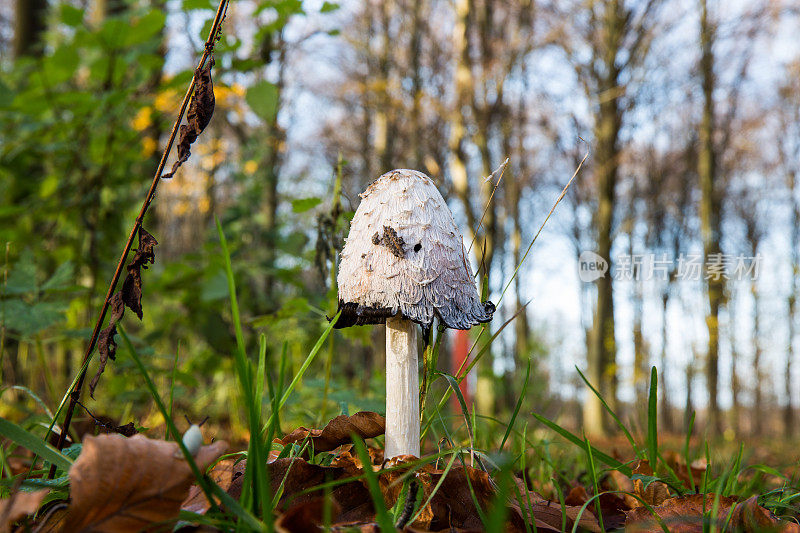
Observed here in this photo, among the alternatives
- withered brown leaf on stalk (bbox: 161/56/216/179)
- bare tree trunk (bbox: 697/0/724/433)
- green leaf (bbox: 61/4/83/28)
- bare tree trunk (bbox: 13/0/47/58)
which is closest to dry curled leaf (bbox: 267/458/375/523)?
withered brown leaf on stalk (bbox: 161/56/216/179)

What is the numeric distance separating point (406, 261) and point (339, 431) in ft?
1.49

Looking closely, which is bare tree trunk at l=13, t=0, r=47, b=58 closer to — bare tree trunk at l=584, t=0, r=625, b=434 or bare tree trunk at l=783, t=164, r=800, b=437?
bare tree trunk at l=584, t=0, r=625, b=434

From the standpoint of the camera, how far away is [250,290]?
3805 mm

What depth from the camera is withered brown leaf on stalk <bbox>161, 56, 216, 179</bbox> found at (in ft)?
3.59

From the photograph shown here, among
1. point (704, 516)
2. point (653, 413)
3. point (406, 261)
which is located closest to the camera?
point (704, 516)

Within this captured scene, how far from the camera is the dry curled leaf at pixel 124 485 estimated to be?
2.70 ft

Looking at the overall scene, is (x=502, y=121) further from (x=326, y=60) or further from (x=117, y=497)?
(x=117, y=497)

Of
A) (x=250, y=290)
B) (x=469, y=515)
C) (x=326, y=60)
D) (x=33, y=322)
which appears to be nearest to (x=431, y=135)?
(x=326, y=60)

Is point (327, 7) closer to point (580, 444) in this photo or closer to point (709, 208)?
point (580, 444)

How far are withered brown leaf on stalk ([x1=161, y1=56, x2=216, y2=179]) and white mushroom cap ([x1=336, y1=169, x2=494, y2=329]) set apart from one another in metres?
0.50

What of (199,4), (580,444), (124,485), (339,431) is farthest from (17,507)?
(199,4)

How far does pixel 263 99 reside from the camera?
7.07 feet

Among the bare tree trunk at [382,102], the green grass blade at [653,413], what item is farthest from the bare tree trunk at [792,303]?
the green grass blade at [653,413]

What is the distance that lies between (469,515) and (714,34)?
43.5 ft
